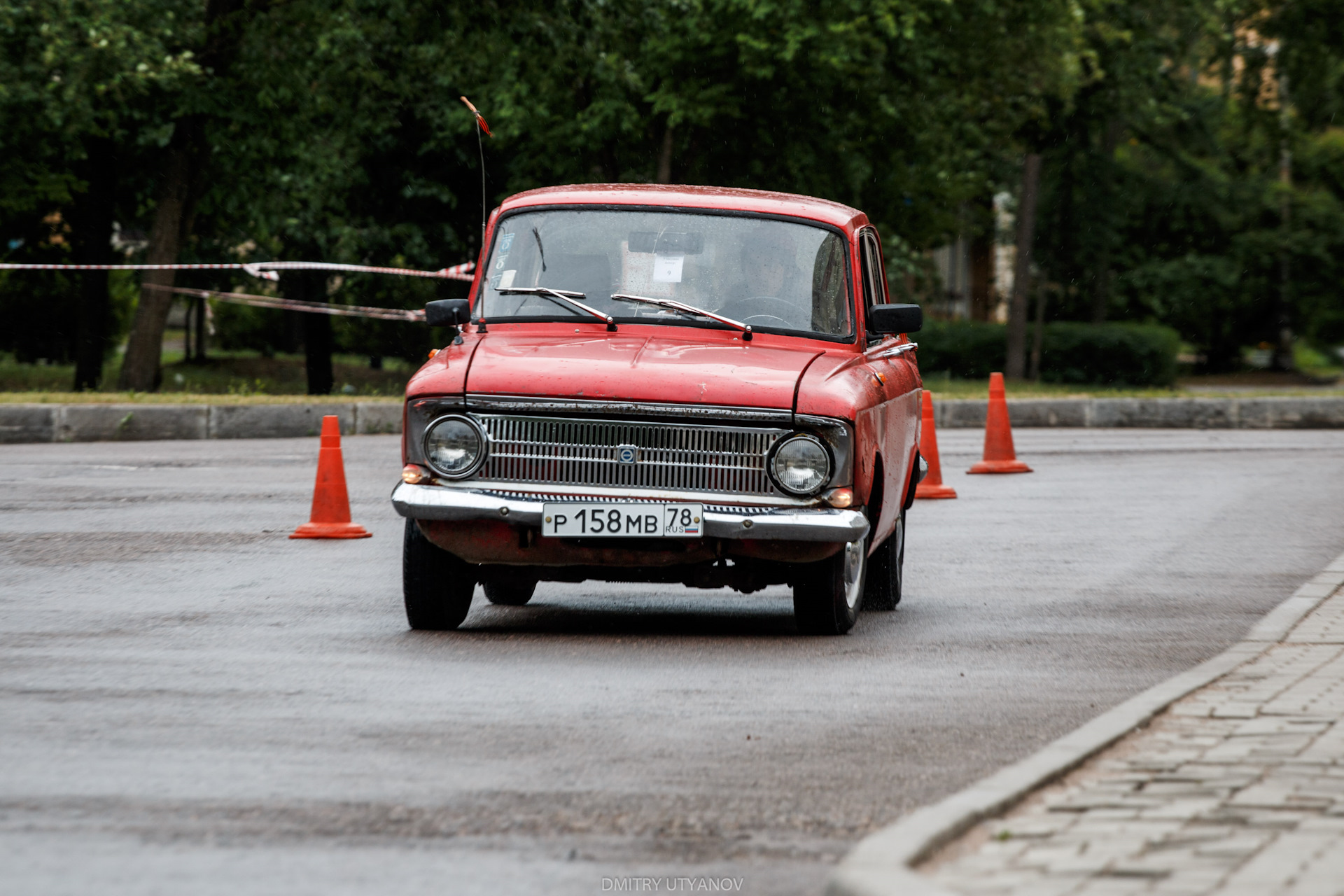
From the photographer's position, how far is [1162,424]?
81.6 feet

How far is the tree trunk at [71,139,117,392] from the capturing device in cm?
3023

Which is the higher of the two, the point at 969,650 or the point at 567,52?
the point at 567,52

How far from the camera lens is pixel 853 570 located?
8508mm

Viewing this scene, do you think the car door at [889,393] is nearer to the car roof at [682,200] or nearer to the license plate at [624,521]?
the car roof at [682,200]

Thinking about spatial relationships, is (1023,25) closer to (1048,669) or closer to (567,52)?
(567,52)

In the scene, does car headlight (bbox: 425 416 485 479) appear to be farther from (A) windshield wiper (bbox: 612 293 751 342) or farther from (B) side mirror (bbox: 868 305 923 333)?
(B) side mirror (bbox: 868 305 923 333)

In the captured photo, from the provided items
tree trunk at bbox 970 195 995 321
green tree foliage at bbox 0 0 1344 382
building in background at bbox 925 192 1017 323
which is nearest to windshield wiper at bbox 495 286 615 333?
green tree foliage at bbox 0 0 1344 382

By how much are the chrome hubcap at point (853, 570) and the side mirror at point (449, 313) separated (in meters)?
2.01

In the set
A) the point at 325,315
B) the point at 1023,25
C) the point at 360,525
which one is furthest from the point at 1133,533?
the point at 325,315

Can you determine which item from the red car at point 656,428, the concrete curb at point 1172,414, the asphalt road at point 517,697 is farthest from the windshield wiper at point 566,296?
the concrete curb at point 1172,414

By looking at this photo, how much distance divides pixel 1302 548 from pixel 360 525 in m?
5.62

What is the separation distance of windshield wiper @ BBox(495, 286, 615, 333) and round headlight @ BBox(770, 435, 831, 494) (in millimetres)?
1141

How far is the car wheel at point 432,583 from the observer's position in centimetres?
817

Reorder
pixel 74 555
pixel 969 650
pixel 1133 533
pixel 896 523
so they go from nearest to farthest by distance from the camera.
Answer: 1. pixel 969 650
2. pixel 896 523
3. pixel 74 555
4. pixel 1133 533
